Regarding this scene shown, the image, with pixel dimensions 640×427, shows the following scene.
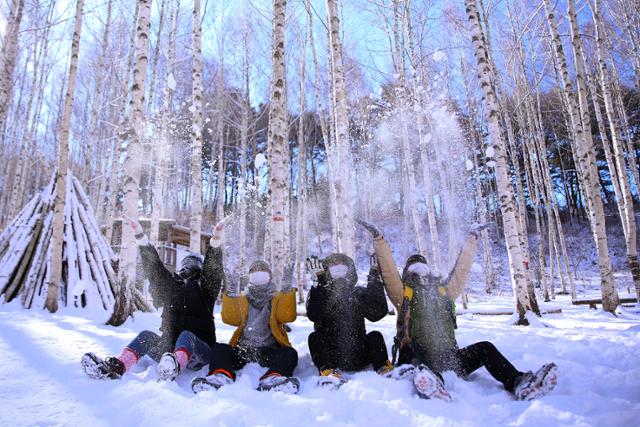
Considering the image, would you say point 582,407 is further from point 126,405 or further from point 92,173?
point 92,173

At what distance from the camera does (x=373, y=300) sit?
3045 mm

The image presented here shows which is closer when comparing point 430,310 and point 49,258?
point 430,310

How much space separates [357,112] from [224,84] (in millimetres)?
7057

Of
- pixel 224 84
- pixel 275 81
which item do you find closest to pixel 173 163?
pixel 224 84

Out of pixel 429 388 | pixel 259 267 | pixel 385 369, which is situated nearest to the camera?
pixel 429 388

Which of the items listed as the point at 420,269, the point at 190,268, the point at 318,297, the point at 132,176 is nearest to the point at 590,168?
the point at 420,269

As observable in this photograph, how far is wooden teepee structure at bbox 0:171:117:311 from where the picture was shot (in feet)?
21.8

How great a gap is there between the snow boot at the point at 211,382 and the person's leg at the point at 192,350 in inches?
14.7

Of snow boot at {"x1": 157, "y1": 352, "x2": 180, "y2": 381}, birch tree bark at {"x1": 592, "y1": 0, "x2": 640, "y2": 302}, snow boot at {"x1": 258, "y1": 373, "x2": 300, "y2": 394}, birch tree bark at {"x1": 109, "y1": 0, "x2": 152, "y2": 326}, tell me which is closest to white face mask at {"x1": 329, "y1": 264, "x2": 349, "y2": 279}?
snow boot at {"x1": 258, "y1": 373, "x2": 300, "y2": 394}

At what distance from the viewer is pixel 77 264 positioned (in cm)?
713

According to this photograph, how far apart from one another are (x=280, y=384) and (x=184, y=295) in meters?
1.31

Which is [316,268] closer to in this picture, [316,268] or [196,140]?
[316,268]

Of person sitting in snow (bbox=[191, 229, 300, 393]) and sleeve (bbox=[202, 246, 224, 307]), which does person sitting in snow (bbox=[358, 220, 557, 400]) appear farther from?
sleeve (bbox=[202, 246, 224, 307])

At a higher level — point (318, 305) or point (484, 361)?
point (318, 305)
